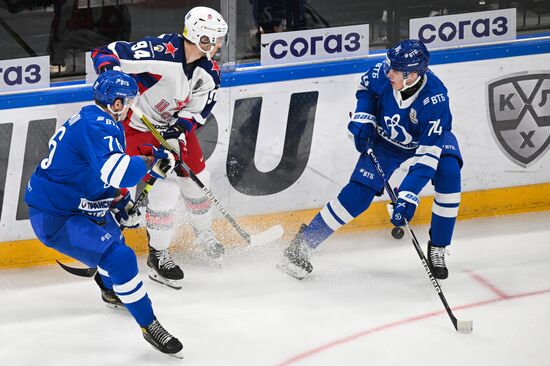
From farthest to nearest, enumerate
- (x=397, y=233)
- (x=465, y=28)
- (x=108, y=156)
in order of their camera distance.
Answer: (x=465, y=28)
(x=397, y=233)
(x=108, y=156)

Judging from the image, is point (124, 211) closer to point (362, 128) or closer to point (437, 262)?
point (362, 128)

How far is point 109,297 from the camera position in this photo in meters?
4.75

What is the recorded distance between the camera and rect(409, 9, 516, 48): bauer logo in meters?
5.66

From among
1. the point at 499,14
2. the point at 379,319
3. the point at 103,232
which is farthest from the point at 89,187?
the point at 499,14

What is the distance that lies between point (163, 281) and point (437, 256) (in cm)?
127

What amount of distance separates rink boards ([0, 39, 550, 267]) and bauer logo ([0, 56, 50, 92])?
6 cm

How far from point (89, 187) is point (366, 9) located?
200 centimetres

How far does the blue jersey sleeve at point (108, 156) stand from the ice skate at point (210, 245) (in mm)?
1270

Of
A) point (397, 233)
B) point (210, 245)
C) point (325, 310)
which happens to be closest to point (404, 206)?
point (325, 310)

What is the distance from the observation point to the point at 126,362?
4285mm

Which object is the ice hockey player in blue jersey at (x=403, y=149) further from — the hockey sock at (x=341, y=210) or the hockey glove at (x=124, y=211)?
the hockey glove at (x=124, y=211)

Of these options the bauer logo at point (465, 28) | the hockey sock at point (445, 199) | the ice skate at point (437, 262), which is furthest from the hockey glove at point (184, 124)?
the bauer logo at point (465, 28)

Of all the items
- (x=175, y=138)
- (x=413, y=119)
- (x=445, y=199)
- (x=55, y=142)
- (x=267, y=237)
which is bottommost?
(x=267, y=237)

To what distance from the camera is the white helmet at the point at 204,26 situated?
4738 mm
